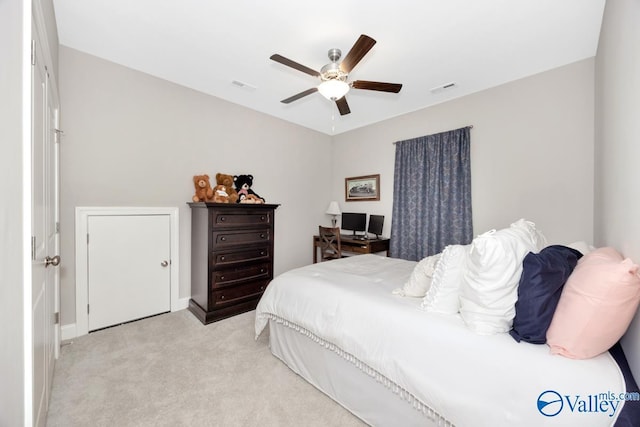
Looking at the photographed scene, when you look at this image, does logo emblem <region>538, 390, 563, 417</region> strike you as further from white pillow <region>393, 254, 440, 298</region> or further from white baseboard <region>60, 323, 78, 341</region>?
white baseboard <region>60, 323, 78, 341</region>

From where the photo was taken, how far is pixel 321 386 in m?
1.82

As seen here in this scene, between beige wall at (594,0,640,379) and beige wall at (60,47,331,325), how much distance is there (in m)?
3.57

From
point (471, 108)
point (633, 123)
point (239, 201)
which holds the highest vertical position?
point (471, 108)

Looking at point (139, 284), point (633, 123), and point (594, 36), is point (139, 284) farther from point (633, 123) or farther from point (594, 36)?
point (594, 36)

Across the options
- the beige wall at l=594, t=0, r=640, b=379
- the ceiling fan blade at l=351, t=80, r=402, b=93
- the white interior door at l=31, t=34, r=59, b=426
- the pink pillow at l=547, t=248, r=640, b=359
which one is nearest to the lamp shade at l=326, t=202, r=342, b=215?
the ceiling fan blade at l=351, t=80, r=402, b=93

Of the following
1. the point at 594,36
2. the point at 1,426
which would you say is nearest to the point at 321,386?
the point at 1,426

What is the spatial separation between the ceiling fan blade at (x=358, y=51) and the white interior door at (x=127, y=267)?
2517mm

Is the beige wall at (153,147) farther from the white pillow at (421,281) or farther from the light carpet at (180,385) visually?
the white pillow at (421,281)

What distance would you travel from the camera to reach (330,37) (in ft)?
7.50

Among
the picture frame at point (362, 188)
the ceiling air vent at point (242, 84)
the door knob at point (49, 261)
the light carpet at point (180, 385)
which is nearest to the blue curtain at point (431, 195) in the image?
the picture frame at point (362, 188)

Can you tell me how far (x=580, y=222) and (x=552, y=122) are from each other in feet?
3.46

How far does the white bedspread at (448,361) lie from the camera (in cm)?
93

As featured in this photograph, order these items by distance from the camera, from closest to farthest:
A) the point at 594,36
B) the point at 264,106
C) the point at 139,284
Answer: the point at 594,36
the point at 139,284
the point at 264,106

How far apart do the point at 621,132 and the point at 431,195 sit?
86.2 inches
